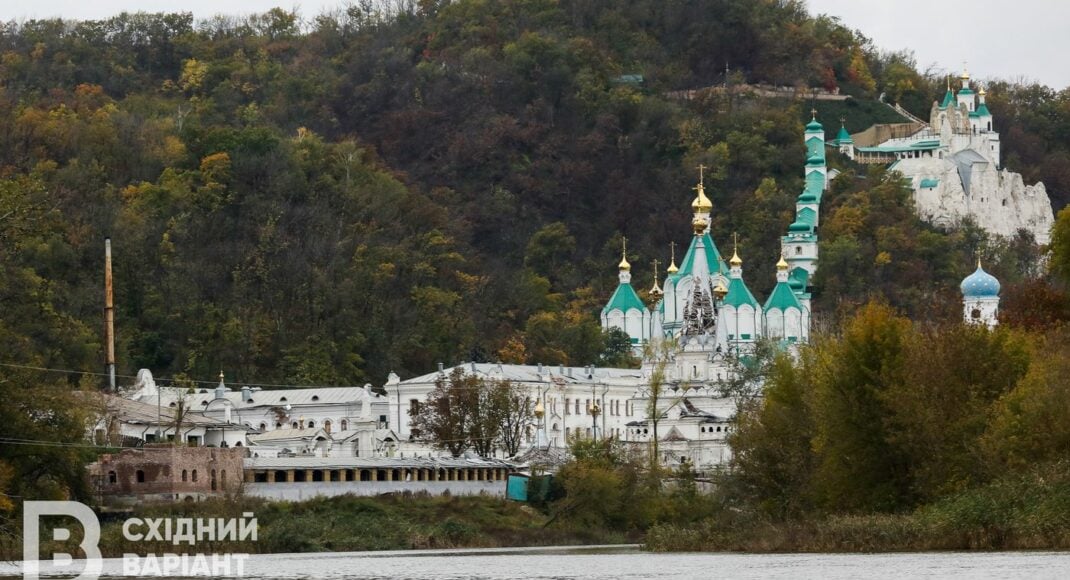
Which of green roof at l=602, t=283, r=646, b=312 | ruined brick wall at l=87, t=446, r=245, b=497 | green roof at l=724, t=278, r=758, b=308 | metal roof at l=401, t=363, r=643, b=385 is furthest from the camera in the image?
green roof at l=602, t=283, r=646, b=312

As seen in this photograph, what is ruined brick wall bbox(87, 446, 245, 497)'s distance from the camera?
3819 inches

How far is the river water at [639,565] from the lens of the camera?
60.6 metres

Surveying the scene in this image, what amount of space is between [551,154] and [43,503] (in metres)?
117

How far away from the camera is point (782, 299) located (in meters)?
164

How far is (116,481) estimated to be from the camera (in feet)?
319

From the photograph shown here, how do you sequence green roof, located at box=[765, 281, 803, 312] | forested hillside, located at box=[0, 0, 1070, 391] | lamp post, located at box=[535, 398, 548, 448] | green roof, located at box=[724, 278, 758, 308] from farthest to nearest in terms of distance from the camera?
green roof, located at box=[765, 281, 803, 312] < green roof, located at box=[724, 278, 758, 308] < forested hillside, located at box=[0, 0, 1070, 391] < lamp post, located at box=[535, 398, 548, 448]

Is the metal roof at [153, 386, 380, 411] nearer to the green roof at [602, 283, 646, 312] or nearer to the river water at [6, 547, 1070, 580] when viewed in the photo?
the green roof at [602, 283, 646, 312]

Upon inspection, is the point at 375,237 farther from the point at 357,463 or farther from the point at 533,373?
the point at 357,463

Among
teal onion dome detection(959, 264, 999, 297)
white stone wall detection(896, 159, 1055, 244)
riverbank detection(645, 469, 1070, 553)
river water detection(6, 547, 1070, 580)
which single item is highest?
white stone wall detection(896, 159, 1055, 244)

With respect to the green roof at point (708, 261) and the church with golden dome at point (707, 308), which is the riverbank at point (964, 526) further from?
the green roof at point (708, 261)

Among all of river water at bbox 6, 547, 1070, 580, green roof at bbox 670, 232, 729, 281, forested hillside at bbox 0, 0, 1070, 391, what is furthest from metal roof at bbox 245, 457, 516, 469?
green roof at bbox 670, 232, 729, 281

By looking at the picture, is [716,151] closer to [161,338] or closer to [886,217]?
[886,217]

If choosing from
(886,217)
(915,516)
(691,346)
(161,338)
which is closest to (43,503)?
(915,516)

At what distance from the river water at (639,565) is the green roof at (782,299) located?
7441 centimetres
